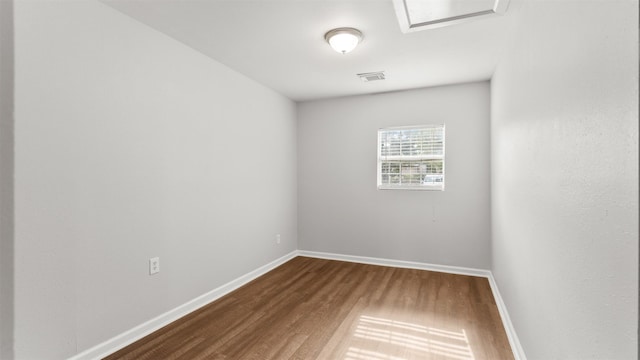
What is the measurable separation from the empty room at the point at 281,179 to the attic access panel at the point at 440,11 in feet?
0.06

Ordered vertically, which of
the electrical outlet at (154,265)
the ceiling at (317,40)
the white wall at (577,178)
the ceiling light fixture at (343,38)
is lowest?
the electrical outlet at (154,265)

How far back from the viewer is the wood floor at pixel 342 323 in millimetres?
2113

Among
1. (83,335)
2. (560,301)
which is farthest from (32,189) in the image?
(560,301)

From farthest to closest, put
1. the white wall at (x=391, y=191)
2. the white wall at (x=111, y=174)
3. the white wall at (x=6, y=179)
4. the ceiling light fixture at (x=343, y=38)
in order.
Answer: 1. the white wall at (x=391, y=191)
2. the ceiling light fixture at (x=343, y=38)
3. the white wall at (x=111, y=174)
4. the white wall at (x=6, y=179)

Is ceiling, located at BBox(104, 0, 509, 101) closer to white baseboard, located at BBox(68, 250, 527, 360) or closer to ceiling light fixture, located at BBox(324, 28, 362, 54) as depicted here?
ceiling light fixture, located at BBox(324, 28, 362, 54)

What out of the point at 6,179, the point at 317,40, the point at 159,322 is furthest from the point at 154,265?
the point at 317,40

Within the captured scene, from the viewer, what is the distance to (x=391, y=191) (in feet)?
13.7

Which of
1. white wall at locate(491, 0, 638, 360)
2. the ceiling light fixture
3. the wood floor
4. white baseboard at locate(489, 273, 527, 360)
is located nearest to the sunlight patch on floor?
the wood floor

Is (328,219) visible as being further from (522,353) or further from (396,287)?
(522,353)

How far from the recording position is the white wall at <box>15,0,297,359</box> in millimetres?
1688

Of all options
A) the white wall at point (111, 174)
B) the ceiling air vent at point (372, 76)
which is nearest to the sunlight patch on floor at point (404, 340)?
the white wall at point (111, 174)

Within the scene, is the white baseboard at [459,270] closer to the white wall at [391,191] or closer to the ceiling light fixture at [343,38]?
the white wall at [391,191]

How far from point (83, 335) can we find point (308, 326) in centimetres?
154

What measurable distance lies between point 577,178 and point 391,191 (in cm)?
307
